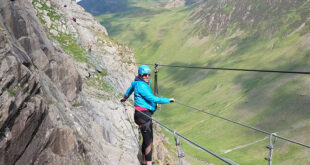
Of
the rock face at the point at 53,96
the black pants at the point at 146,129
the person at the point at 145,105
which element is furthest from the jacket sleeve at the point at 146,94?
the rock face at the point at 53,96

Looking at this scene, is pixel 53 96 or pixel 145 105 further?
pixel 53 96

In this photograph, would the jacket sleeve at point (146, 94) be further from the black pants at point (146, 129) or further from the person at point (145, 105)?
the black pants at point (146, 129)

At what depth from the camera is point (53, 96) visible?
19016 mm

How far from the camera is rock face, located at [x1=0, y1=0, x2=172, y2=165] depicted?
12828 millimetres

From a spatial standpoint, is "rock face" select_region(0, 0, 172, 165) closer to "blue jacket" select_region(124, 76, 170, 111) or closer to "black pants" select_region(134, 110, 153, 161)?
"black pants" select_region(134, 110, 153, 161)

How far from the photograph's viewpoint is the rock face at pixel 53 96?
505 inches

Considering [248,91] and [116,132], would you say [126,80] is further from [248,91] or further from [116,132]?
[248,91]

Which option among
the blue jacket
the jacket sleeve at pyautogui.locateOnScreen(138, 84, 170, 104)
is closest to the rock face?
the blue jacket

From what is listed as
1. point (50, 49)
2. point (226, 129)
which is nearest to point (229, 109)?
point (226, 129)

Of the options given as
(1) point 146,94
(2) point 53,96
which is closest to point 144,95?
→ (1) point 146,94

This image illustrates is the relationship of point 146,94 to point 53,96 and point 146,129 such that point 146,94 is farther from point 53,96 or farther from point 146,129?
point 53,96

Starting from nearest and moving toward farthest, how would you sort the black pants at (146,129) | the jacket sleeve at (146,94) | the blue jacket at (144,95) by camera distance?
the jacket sleeve at (146,94), the blue jacket at (144,95), the black pants at (146,129)

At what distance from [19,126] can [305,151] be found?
4554 inches

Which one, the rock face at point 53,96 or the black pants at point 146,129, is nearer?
the rock face at point 53,96
